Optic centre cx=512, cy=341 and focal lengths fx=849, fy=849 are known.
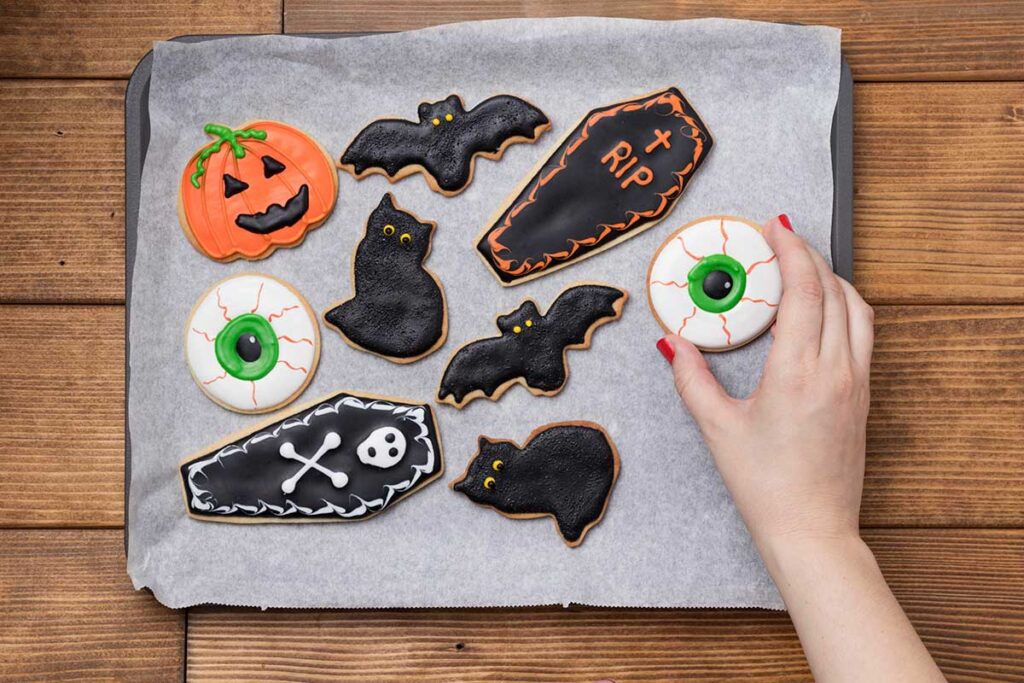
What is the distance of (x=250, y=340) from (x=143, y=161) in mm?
198

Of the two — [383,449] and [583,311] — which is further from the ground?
[583,311]

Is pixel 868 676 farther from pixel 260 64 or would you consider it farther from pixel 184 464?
pixel 260 64

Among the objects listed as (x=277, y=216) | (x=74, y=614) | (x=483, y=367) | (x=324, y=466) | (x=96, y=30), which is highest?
(x=96, y=30)

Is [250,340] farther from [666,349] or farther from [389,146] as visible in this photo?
[666,349]

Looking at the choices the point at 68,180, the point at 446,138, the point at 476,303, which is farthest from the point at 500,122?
the point at 68,180

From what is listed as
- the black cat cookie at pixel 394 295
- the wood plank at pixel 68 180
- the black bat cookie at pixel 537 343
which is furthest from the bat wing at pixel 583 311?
the wood plank at pixel 68 180

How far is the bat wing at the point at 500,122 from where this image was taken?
79 centimetres

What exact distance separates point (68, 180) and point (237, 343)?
0.23 metres

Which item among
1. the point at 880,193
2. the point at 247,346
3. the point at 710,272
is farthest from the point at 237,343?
the point at 880,193

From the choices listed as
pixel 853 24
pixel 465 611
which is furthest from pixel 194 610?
pixel 853 24

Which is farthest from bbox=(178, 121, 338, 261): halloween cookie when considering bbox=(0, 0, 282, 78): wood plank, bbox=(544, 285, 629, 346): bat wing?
bbox=(544, 285, 629, 346): bat wing

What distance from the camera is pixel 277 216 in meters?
0.80

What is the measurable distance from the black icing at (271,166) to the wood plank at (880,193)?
5.7 inches

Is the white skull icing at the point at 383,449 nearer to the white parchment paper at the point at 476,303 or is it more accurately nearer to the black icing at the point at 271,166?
the white parchment paper at the point at 476,303
